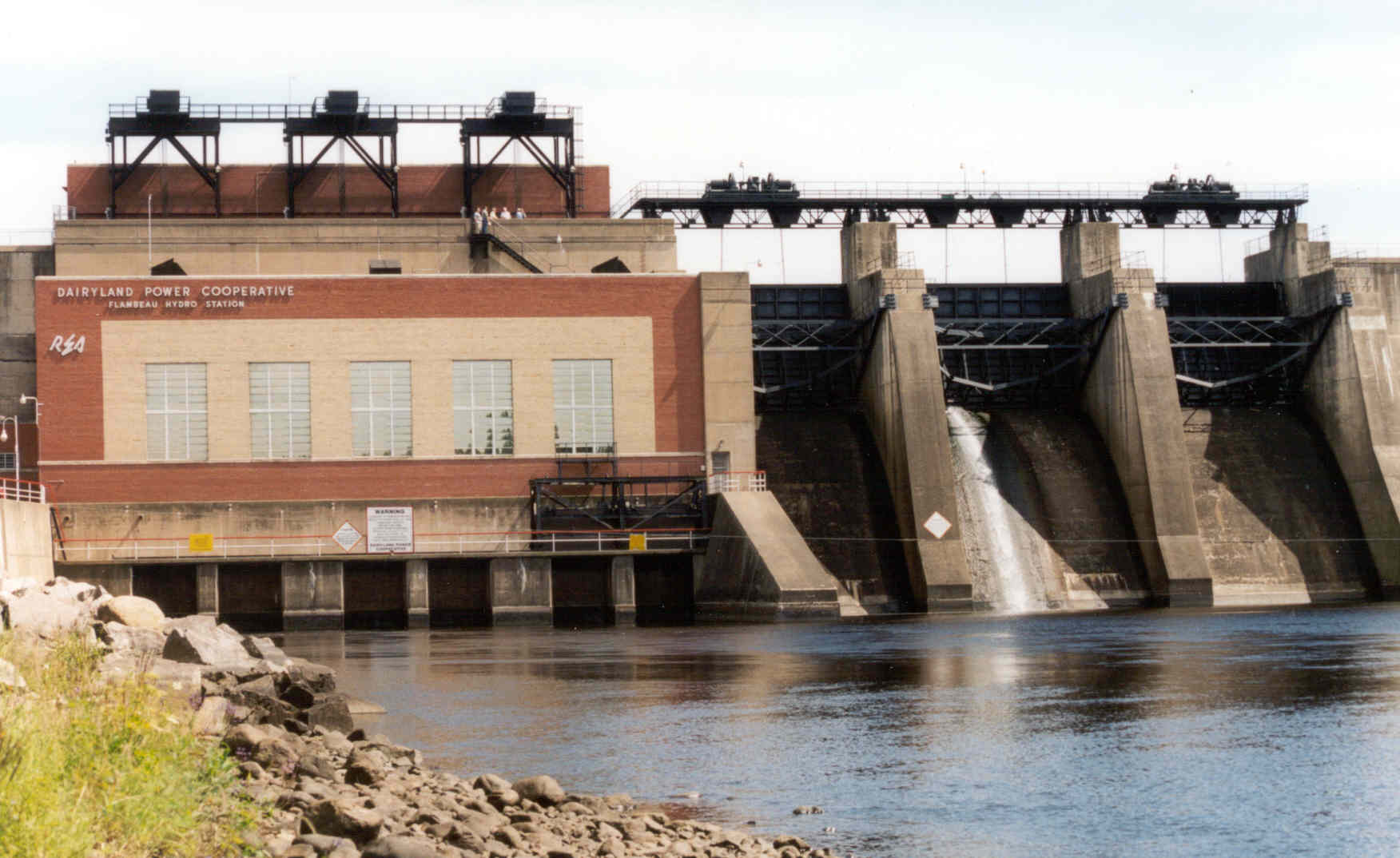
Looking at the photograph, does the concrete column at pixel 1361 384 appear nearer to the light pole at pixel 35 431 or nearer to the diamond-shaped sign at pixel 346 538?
the diamond-shaped sign at pixel 346 538

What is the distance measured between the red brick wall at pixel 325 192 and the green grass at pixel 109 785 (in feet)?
199

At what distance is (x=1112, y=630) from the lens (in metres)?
50.2

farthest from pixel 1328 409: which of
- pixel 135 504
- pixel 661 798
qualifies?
pixel 661 798

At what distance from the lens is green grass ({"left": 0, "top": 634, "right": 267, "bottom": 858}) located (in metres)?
11.0

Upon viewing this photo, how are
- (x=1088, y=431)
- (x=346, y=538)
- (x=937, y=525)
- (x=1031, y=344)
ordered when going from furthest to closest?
(x=1031, y=344) < (x=1088, y=431) < (x=346, y=538) < (x=937, y=525)

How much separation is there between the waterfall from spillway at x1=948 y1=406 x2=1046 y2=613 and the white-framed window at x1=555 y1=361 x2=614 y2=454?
46.7 ft

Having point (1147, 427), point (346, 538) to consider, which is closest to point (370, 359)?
point (346, 538)

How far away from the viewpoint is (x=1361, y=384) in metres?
71.9

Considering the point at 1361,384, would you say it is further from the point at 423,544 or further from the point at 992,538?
the point at 423,544

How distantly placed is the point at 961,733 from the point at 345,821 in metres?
14.2

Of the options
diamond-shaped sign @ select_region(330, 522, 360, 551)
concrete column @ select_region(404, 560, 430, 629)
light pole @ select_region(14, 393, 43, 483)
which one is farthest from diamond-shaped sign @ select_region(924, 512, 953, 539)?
light pole @ select_region(14, 393, 43, 483)

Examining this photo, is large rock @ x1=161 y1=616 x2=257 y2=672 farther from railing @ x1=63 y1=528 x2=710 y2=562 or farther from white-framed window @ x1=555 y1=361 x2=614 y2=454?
white-framed window @ x1=555 y1=361 x2=614 y2=454

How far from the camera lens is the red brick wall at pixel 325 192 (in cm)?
7300

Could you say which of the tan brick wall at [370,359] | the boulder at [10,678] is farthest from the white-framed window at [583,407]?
the boulder at [10,678]
